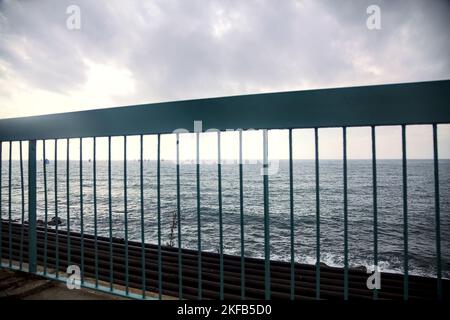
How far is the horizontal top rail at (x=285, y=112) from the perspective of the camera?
1517 millimetres

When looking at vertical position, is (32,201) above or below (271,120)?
below

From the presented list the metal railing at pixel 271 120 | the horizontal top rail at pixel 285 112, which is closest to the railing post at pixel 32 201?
the metal railing at pixel 271 120

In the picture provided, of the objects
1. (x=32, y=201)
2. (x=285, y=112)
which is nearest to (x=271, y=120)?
(x=285, y=112)

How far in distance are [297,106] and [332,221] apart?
24129mm

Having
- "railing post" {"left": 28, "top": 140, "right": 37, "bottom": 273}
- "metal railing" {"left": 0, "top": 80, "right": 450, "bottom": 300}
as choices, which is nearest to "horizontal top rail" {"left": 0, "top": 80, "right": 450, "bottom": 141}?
"metal railing" {"left": 0, "top": 80, "right": 450, "bottom": 300}

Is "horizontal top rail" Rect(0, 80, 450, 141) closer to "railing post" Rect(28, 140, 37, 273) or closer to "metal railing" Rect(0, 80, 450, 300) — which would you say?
"metal railing" Rect(0, 80, 450, 300)

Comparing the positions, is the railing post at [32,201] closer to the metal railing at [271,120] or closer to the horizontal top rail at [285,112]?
the metal railing at [271,120]

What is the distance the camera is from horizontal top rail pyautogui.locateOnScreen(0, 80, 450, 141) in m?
1.52

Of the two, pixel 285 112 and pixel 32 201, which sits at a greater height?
pixel 285 112

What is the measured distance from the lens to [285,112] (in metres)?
1.77

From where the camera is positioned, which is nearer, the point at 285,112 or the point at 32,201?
the point at 285,112

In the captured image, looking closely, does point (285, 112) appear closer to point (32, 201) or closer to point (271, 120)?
point (271, 120)
